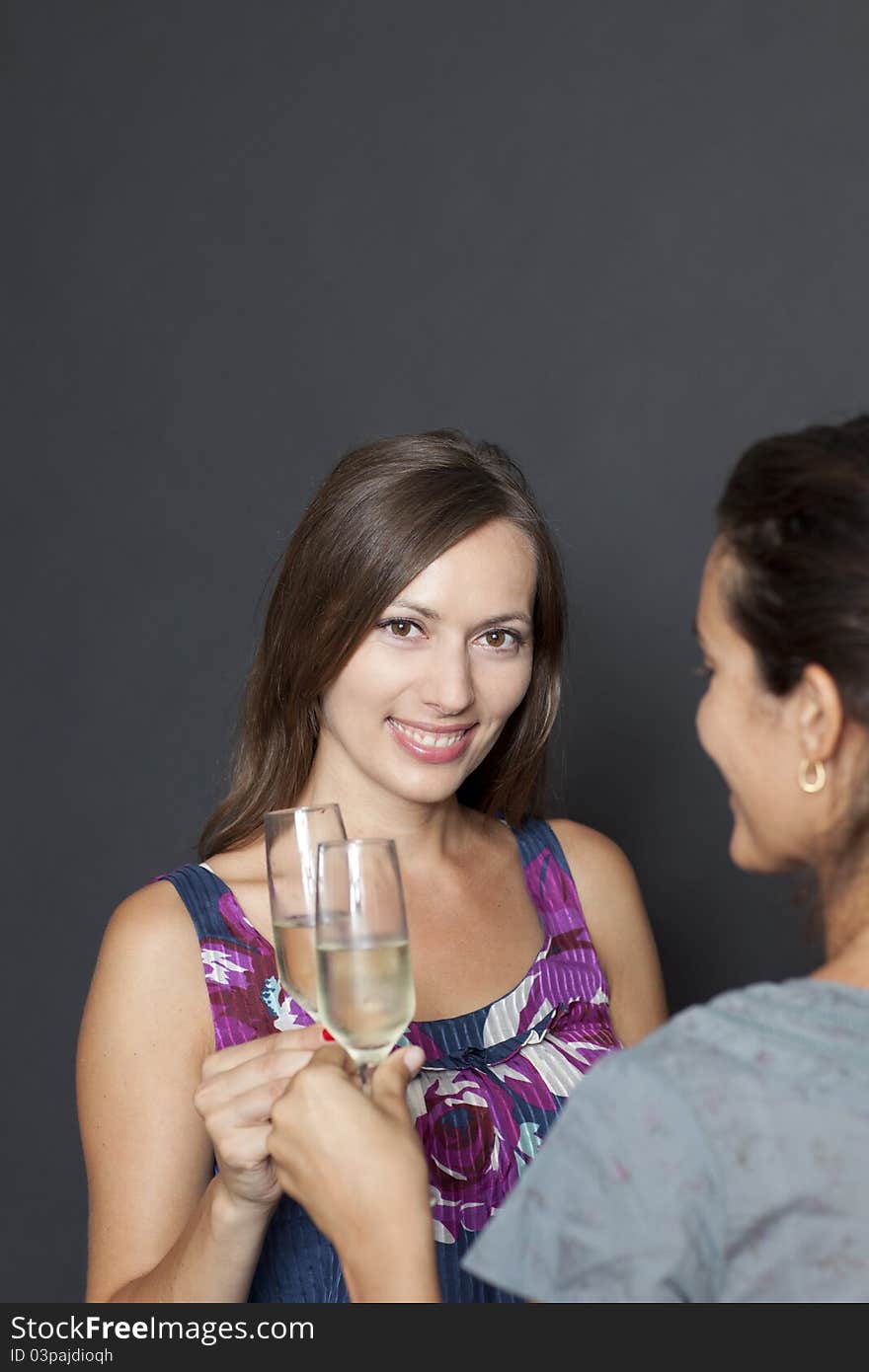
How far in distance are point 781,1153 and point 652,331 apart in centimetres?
213

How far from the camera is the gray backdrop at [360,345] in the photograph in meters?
2.85

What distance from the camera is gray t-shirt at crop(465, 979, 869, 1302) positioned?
1050 mm

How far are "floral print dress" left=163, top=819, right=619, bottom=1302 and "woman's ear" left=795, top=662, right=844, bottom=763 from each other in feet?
2.81

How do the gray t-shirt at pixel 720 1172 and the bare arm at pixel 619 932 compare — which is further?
the bare arm at pixel 619 932

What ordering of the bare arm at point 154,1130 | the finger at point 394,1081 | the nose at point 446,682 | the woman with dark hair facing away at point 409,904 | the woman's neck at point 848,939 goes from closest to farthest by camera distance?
the woman's neck at point 848,939 < the finger at point 394,1081 < the bare arm at point 154,1130 < the woman with dark hair facing away at point 409,904 < the nose at point 446,682

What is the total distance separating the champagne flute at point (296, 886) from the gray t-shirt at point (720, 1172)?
0.40 metres

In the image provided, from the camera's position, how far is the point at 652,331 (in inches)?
115

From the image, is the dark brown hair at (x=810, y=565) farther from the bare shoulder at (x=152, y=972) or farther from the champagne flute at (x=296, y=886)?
the bare shoulder at (x=152, y=972)

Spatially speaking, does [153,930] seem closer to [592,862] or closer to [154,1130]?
[154,1130]

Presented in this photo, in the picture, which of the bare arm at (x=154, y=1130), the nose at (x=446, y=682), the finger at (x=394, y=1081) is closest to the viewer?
the finger at (x=394, y=1081)

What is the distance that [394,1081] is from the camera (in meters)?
1.35

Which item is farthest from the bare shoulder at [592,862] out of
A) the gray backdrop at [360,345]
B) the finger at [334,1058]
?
the finger at [334,1058]

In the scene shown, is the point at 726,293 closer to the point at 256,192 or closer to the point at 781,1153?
the point at 256,192

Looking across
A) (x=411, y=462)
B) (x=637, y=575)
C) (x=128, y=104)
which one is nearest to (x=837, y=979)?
(x=411, y=462)
